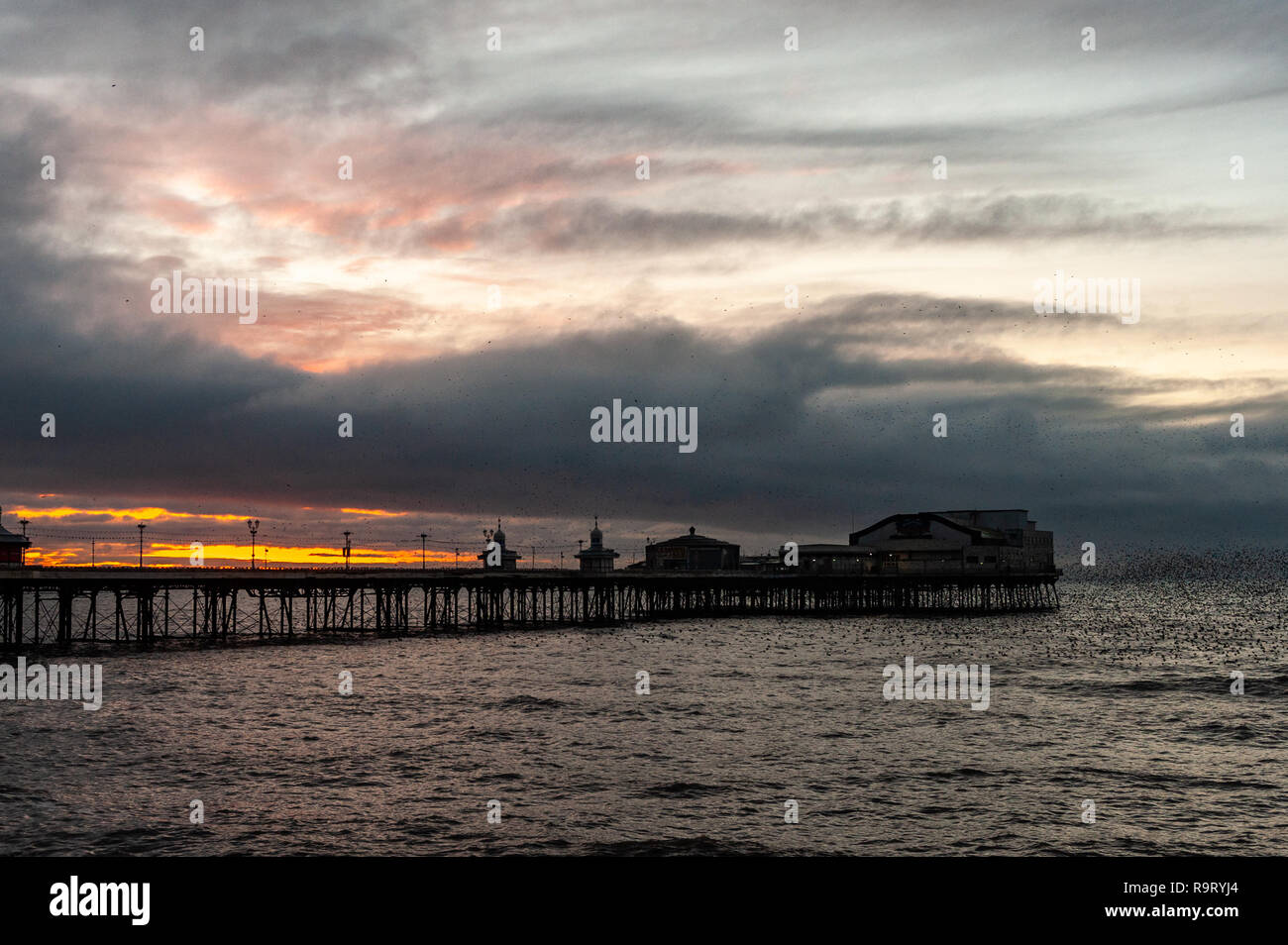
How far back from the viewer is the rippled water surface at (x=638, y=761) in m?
23.1

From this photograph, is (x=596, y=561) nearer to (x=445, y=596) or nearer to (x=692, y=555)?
(x=692, y=555)

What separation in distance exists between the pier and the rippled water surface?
10.9m

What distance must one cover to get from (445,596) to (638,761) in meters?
57.2

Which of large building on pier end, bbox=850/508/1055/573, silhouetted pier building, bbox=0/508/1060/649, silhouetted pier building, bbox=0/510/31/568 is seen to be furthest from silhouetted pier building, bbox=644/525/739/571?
silhouetted pier building, bbox=0/510/31/568

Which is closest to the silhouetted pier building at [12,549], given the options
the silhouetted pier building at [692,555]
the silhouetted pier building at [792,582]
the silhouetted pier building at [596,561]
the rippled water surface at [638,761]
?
the silhouetted pier building at [792,582]

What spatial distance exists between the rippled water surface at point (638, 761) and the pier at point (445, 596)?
428 inches

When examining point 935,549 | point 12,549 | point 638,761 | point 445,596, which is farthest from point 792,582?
point 638,761

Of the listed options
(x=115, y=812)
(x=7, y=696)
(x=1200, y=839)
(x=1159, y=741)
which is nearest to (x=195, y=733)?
(x=115, y=812)

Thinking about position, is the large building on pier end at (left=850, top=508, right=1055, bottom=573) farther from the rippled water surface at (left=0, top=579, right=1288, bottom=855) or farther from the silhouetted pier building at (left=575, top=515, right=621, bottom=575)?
the rippled water surface at (left=0, top=579, right=1288, bottom=855)

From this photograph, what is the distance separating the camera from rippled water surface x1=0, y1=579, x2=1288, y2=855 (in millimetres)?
23094

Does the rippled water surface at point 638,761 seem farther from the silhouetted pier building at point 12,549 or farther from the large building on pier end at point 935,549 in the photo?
the large building on pier end at point 935,549

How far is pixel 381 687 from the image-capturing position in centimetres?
4947
